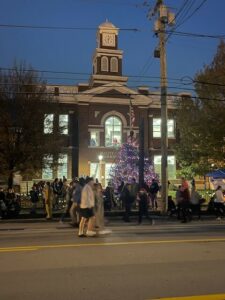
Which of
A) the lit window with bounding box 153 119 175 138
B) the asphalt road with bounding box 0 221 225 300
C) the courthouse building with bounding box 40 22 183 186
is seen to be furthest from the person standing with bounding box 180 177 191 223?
the lit window with bounding box 153 119 175 138

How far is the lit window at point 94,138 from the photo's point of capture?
143ft

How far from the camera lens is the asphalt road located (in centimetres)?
721

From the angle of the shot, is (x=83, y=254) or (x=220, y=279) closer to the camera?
(x=220, y=279)

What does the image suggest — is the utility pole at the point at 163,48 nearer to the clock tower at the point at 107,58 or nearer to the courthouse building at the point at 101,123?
the courthouse building at the point at 101,123

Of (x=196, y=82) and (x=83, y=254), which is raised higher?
(x=196, y=82)

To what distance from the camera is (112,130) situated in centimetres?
4409

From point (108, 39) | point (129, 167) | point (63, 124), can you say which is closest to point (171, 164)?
point (63, 124)

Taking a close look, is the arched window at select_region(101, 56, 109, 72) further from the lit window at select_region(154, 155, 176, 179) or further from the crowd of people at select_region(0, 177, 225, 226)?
the crowd of people at select_region(0, 177, 225, 226)

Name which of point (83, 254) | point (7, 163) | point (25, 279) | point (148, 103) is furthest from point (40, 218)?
point (148, 103)

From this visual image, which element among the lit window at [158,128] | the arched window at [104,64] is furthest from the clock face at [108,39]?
the lit window at [158,128]

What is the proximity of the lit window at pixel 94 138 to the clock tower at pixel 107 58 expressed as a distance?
4692 mm

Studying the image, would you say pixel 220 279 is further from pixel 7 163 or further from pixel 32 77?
pixel 32 77

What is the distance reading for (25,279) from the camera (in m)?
8.04

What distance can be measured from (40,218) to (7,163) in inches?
299
